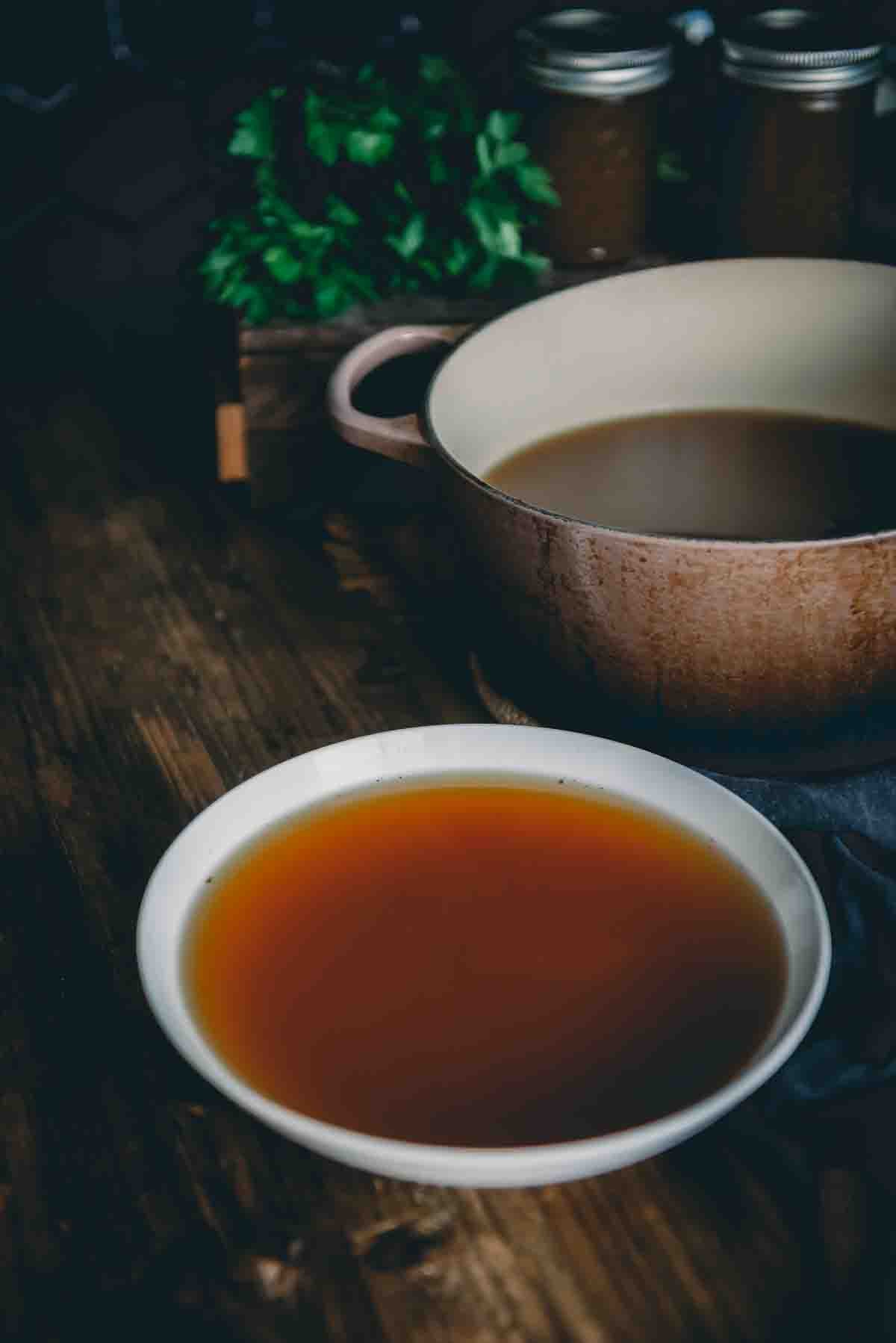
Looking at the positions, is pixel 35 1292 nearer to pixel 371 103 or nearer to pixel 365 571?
pixel 365 571

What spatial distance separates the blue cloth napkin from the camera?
2.32 ft

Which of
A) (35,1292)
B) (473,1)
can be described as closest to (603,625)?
(35,1292)

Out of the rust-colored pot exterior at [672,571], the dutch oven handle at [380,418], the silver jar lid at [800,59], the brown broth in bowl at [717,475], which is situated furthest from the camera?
the silver jar lid at [800,59]

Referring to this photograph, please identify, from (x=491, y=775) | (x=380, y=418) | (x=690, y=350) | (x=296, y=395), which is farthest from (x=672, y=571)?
(x=296, y=395)

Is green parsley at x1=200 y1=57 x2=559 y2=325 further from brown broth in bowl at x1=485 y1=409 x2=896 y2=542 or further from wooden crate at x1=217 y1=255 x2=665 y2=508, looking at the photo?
brown broth in bowl at x1=485 y1=409 x2=896 y2=542

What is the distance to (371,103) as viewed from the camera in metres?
1.27

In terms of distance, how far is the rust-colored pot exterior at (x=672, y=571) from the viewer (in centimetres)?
81

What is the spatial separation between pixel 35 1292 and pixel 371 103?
0.98 m

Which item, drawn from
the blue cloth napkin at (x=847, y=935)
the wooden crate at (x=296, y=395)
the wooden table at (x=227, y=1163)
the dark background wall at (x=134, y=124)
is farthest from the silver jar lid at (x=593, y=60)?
the blue cloth napkin at (x=847, y=935)

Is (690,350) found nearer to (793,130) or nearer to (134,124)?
(793,130)

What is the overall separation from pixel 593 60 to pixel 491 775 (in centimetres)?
70

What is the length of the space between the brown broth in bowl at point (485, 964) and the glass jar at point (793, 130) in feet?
2.29

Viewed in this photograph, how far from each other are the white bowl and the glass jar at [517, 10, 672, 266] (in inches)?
25.7

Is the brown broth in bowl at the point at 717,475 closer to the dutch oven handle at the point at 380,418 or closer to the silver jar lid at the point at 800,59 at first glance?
the dutch oven handle at the point at 380,418
